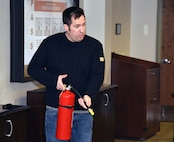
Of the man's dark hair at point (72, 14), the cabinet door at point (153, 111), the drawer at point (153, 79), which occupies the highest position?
the man's dark hair at point (72, 14)

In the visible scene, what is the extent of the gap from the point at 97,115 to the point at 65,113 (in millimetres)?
1620

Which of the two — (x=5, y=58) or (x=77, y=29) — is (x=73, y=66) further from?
(x=5, y=58)

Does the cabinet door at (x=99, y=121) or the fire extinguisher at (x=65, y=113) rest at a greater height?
the fire extinguisher at (x=65, y=113)

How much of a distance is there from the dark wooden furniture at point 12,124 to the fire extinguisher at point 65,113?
450mm

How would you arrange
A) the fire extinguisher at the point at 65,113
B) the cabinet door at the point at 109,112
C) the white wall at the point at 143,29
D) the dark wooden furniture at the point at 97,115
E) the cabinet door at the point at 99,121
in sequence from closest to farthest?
the fire extinguisher at the point at 65,113, the dark wooden furniture at the point at 97,115, the cabinet door at the point at 99,121, the cabinet door at the point at 109,112, the white wall at the point at 143,29

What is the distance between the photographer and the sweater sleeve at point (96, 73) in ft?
9.87

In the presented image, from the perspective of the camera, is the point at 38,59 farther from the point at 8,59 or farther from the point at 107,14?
the point at 107,14

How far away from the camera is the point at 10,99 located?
13.2 feet

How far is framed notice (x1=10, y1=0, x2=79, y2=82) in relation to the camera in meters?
3.95

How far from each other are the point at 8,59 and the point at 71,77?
1060 millimetres

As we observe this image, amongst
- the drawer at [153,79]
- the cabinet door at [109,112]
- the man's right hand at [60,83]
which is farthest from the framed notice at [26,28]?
the drawer at [153,79]

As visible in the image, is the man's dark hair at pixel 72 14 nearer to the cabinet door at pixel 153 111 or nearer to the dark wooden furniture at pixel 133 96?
the dark wooden furniture at pixel 133 96

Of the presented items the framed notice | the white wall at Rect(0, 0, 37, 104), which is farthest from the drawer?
the white wall at Rect(0, 0, 37, 104)

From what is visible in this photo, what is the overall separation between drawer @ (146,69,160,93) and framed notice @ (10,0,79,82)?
1665mm
